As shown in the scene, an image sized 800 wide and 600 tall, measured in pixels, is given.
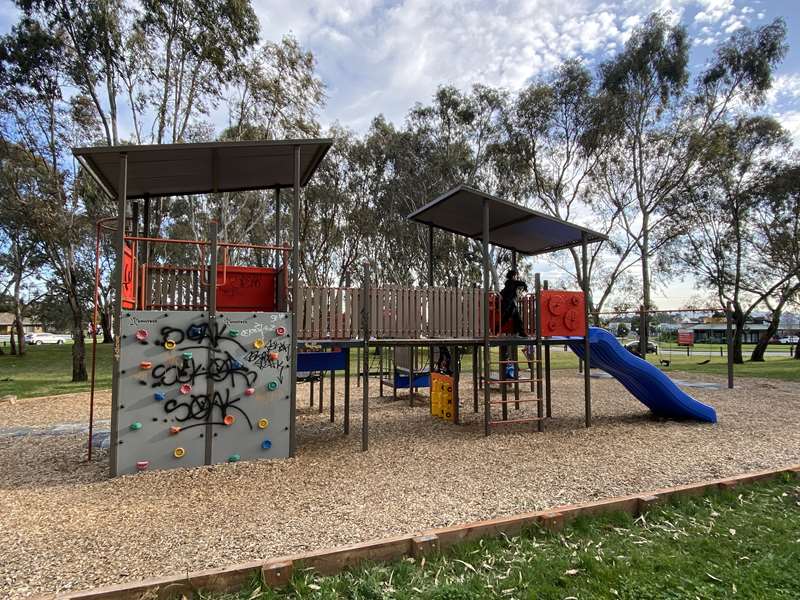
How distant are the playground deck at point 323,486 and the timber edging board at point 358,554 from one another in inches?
15.8

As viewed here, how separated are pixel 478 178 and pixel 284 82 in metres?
15.1

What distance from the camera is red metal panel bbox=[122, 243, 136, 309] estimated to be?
6.41 meters

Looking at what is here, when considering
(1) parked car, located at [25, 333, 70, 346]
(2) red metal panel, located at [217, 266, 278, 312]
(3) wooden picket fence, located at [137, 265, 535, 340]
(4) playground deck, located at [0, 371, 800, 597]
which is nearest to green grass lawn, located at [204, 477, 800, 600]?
(4) playground deck, located at [0, 371, 800, 597]

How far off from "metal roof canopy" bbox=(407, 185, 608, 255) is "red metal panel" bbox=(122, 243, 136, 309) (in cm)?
515

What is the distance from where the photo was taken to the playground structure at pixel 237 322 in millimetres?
6281

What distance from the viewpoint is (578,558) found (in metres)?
3.63

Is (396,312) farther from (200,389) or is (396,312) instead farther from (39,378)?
(39,378)

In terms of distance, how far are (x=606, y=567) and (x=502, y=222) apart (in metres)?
7.68

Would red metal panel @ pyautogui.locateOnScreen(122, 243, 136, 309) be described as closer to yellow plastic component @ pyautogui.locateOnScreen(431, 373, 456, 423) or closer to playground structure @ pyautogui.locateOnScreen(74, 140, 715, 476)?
playground structure @ pyautogui.locateOnScreen(74, 140, 715, 476)

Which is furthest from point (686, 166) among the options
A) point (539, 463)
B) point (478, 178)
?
point (539, 463)

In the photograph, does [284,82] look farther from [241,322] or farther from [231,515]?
[231,515]

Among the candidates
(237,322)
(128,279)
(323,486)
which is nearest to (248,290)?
(237,322)

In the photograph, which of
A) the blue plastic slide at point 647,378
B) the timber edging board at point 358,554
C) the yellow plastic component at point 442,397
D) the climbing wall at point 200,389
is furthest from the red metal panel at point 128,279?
the blue plastic slide at point 647,378

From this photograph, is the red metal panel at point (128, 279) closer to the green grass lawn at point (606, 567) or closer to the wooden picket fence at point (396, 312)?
the wooden picket fence at point (396, 312)
